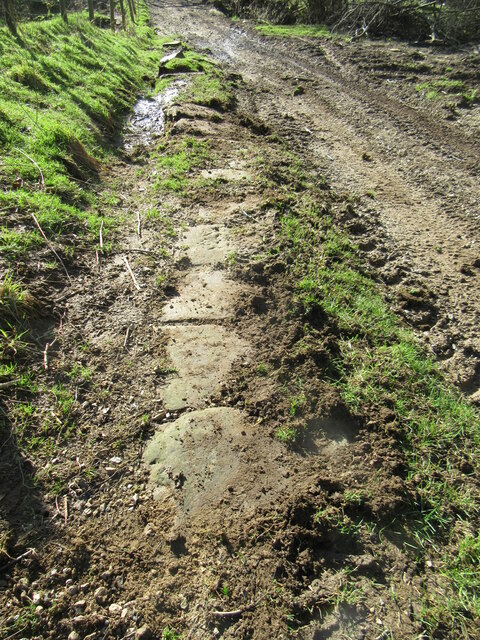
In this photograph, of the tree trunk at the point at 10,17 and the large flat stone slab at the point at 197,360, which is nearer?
the large flat stone slab at the point at 197,360

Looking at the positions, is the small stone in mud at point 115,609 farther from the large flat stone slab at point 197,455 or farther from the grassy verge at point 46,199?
the grassy verge at point 46,199

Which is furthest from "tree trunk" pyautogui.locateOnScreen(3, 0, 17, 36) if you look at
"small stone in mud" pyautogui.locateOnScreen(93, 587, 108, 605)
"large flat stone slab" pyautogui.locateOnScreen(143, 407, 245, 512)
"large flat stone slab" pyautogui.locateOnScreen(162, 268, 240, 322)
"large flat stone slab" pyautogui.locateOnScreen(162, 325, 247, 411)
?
"small stone in mud" pyautogui.locateOnScreen(93, 587, 108, 605)

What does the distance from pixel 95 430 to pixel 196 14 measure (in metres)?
24.1

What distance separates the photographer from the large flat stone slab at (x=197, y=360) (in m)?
3.02

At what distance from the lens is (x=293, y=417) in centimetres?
290

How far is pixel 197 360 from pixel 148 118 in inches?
262

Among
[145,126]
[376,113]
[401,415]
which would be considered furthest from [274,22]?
[401,415]

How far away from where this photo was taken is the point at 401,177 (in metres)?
6.15

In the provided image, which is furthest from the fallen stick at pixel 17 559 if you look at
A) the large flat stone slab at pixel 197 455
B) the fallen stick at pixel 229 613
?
the fallen stick at pixel 229 613

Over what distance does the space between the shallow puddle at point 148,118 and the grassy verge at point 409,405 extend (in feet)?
12.4

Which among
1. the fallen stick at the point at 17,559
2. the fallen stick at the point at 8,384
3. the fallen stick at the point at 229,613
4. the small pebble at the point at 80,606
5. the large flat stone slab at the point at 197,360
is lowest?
the small pebble at the point at 80,606

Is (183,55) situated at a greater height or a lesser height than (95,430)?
greater

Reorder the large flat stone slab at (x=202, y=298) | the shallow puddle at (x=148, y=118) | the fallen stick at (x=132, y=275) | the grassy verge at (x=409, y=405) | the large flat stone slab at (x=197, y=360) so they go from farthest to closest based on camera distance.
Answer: the shallow puddle at (x=148, y=118) < the fallen stick at (x=132, y=275) < the large flat stone slab at (x=202, y=298) < the large flat stone slab at (x=197, y=360) < the grassy verge at (x=409, y=405)

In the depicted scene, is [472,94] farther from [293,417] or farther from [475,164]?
[293,417]
